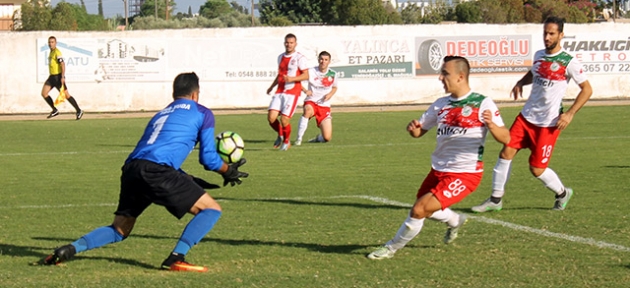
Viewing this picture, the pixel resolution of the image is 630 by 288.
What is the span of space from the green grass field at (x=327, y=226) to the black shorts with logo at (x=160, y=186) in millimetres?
524

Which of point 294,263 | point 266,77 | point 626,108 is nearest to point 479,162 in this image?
point 294,263

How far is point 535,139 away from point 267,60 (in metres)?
23.0

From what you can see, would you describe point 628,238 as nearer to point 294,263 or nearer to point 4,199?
point 294,263

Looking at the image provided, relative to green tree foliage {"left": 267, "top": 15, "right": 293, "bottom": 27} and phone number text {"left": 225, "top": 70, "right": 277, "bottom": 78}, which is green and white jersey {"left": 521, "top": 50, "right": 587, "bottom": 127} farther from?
green tree foliage {"left": 267, "top": 15, "right": 293, "bottom": 27}

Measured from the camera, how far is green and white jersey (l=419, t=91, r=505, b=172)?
7.45 m

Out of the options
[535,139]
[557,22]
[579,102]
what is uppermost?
[557,22]

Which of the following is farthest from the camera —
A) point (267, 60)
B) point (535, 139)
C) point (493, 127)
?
point (267, 60)

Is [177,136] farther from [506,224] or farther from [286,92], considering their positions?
[286,92]

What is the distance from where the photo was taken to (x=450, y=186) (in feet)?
24.4

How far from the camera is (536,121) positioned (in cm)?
1011

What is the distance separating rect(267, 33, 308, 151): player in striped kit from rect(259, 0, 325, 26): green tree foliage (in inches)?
2105

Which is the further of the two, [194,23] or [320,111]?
[194,23]

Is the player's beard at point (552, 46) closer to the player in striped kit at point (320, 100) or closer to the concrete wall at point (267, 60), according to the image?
the player in striped kit at point (320, 100)

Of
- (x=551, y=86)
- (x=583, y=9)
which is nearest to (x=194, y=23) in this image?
(x=583, y=9)
